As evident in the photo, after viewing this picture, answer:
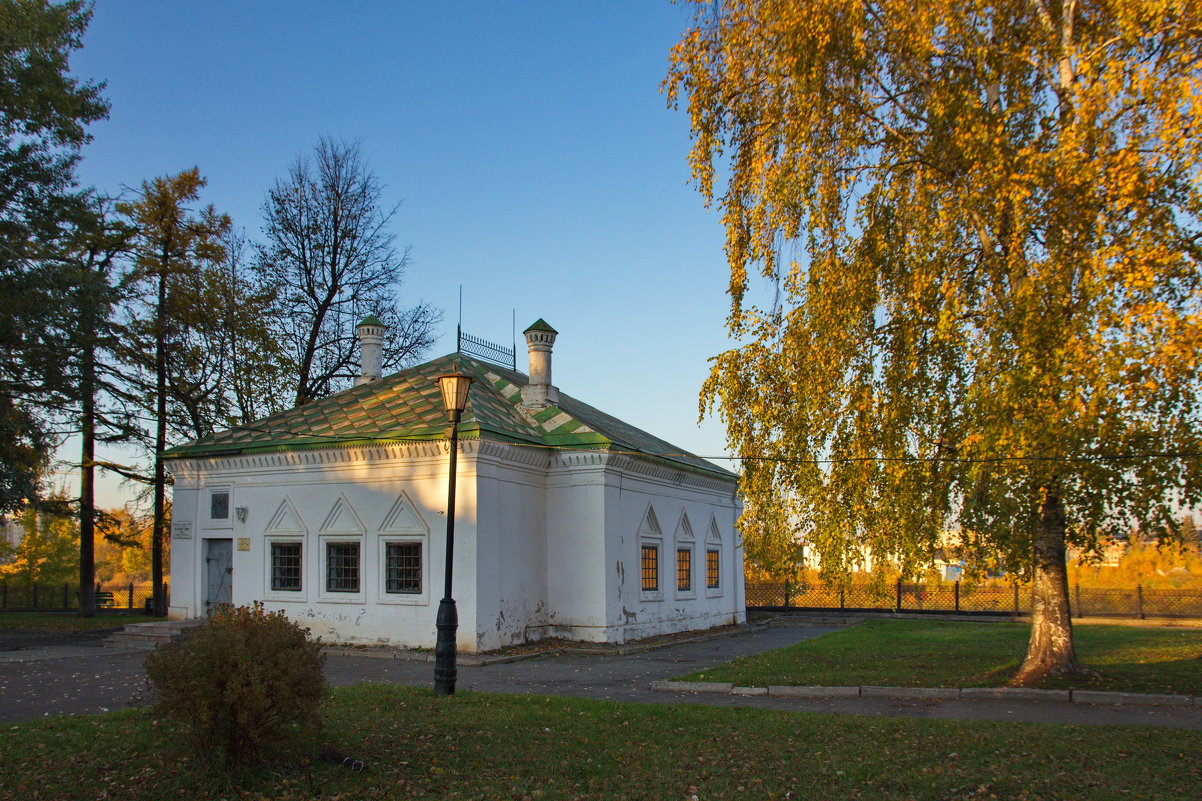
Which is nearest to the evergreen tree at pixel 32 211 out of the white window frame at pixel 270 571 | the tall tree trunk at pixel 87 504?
the tall tree trunk at pixel 87 504

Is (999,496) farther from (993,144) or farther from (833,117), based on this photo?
(833,117)

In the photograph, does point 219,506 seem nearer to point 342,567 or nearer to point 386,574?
point 342,567

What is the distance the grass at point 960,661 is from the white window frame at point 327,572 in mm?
7911

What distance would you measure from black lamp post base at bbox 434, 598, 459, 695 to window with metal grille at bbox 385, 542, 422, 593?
7.46 meters

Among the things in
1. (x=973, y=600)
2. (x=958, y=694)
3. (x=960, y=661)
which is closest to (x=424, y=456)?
(x=960, y=661)

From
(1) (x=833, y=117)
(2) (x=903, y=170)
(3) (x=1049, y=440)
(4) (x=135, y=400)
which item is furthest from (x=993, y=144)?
(4) (x=135, y=400)

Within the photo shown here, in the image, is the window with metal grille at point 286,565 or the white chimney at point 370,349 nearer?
the window with metal grille at point 286,565

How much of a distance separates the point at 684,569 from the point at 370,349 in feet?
33.3

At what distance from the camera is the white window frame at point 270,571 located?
64.3 feet

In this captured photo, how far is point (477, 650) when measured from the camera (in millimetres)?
17500

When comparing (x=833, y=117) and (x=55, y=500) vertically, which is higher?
(x=833, y=117)

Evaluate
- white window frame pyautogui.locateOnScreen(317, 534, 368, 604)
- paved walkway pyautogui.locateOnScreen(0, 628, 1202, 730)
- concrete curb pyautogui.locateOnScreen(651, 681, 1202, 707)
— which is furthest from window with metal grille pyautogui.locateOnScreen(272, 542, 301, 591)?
concrete curb pyautogui.locateOnScreen(651, 681, 1202, 707)

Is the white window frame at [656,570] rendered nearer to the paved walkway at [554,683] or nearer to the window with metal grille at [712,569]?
the paved walkway at [554,683]

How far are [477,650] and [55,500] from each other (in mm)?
14954
